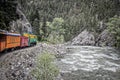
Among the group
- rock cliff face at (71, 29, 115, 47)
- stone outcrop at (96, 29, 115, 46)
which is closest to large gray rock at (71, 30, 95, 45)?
rock cliff face at (71, 29, 115, 47)

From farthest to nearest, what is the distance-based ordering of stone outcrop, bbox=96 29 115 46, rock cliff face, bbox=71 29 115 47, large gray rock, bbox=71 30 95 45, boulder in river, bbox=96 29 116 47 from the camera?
large gray rock, bbox=71 30 95 45 → rock cliff face, bbox=71 29 115 47 → stone outcrop, bbox=96 29 115 46 → boulder in river, bbox=96 29 116 47

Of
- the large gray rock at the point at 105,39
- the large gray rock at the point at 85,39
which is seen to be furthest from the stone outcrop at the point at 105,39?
the large gray rock at the point at 85,39

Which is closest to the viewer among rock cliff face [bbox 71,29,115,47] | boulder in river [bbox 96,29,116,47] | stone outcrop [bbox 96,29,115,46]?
boulder in river [bbox 96,29,116,47]

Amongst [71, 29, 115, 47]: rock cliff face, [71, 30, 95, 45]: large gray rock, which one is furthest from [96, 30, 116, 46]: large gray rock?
[71, 30, 95, 45]: large gray rock

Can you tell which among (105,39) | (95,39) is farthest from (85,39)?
(105,39)

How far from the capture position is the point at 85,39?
4626 inches

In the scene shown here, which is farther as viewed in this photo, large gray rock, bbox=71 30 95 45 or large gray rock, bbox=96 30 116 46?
large gray rock, bbox=71 30 95 45

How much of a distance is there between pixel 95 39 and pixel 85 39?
560 centimetres

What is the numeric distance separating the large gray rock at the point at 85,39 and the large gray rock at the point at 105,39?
395 cm

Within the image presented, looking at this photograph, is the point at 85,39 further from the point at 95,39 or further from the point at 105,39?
the point at 105,39

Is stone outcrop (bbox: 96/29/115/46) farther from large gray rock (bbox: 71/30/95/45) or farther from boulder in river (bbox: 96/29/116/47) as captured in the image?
large gray rock (bbox: 71/30/95/45)

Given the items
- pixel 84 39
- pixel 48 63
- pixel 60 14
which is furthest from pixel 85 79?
pixel 60 14

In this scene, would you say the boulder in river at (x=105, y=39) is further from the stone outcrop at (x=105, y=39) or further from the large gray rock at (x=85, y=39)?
the large gray rock at (x=85, y=39)

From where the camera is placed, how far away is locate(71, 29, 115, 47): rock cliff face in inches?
3964
